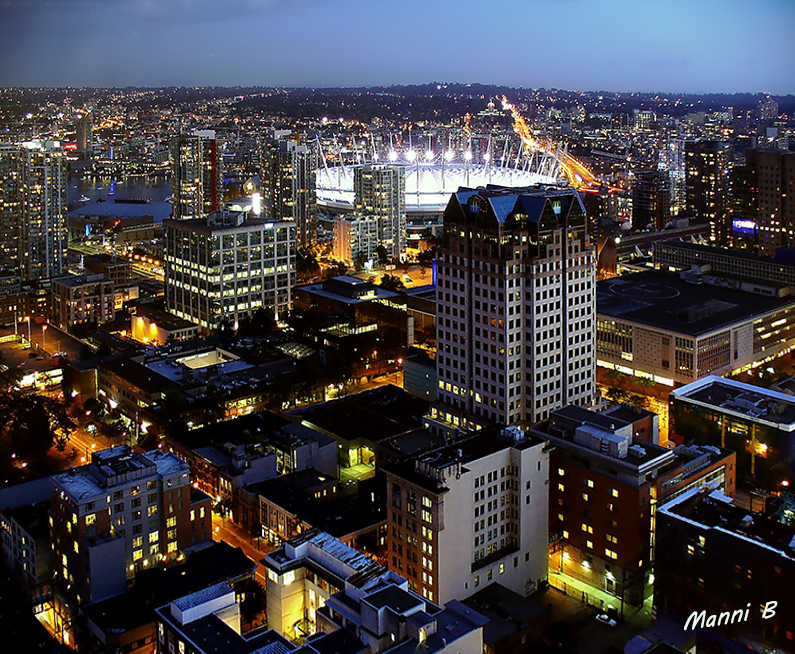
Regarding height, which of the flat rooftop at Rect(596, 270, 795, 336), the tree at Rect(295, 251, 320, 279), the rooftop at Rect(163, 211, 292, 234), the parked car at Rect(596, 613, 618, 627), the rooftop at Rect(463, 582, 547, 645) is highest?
the rooftop at Rect(163, 211, 292, 234)

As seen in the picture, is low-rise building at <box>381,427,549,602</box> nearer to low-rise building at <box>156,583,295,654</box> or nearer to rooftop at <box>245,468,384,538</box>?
rooftop at <box>245,468,384,538</box>

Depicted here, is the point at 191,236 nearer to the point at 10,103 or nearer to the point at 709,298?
the point at 10,103

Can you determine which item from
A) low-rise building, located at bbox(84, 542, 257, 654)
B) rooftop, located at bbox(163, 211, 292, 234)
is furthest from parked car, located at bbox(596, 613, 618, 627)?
rooftop, located at bbox(163, 211, 292, 234)

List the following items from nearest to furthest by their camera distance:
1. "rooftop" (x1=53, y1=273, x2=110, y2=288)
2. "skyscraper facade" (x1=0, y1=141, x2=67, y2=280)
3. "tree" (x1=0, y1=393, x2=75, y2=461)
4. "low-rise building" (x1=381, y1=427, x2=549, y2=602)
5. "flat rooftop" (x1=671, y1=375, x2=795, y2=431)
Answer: "low-rise building" (x1=381, y1=427, x2=549, y2=602), "flat rooftop" (x1=671, y1=375, x2=795, y2=431), "tree" (x1=0, y1=393, x2=75, y2=461), "rooftop" (x1=53, y1=273, x2=110, y2=288), "skyscraper facade" (x1=0, y1=141, x2=67, y2=280)

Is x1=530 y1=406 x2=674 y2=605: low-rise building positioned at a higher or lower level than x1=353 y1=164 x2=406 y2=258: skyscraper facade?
lower

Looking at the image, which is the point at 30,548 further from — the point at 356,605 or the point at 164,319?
the point at 164,319

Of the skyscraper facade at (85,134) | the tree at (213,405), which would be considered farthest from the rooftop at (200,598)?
the skyscraper facade at (85,134)

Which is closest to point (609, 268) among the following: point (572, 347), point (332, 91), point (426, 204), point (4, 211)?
point (426, 204)

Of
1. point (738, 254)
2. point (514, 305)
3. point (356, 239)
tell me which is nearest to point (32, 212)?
point (356, 239)
